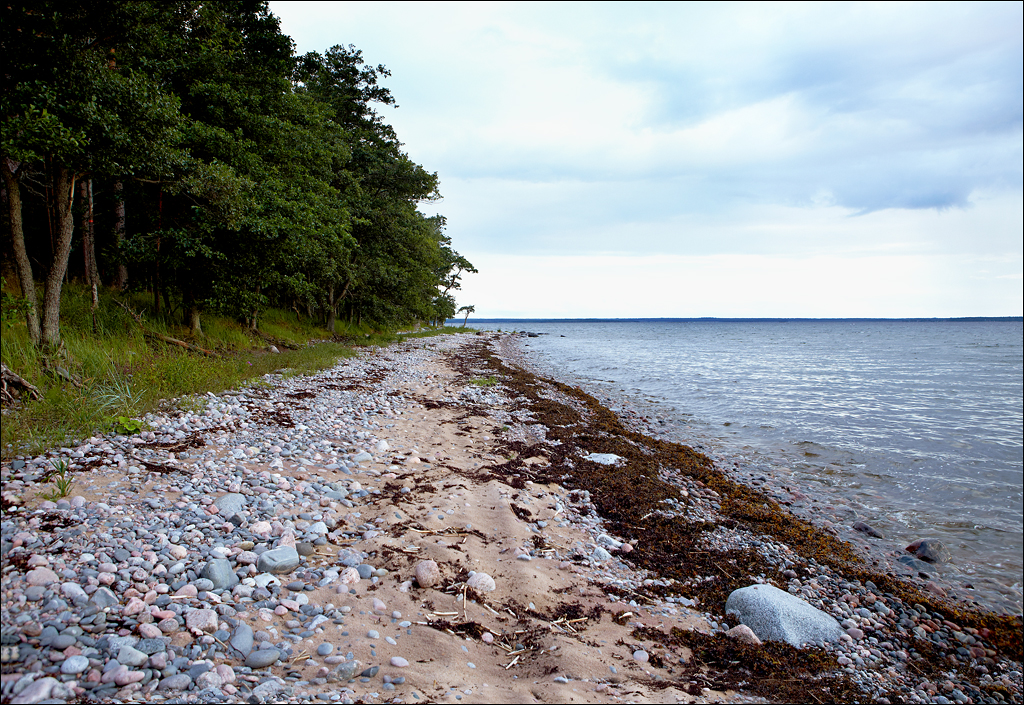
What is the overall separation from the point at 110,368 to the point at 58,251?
99.5 inches

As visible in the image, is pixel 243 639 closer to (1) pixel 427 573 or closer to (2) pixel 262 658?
(2) pixel 262 658

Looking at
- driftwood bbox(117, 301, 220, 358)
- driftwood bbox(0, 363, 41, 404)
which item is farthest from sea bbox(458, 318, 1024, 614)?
driftwood bbox(117, 301, 220, 358)

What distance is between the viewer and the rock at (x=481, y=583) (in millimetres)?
4500

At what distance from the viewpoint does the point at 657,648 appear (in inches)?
162

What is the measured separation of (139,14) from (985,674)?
16241 mm

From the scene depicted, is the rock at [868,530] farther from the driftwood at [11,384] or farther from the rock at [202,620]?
the driftwood at [11,384]

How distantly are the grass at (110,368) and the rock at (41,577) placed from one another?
2.68m

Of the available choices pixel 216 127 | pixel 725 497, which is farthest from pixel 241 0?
pixel 725 497

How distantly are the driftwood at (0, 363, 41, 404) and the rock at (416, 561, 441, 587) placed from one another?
6468 millimetres

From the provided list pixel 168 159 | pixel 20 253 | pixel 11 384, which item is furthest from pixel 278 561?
pixel 168 159

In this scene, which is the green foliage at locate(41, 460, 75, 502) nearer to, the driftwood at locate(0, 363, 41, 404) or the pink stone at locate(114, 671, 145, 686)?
the driftwood at locate(0, 363, 41, 404)

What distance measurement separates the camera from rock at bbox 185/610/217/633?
3.32m

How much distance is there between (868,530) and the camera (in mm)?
7594

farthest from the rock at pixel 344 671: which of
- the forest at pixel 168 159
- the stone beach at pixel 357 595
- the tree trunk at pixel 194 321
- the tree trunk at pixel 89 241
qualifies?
the tree trunk at pixel 89 241
